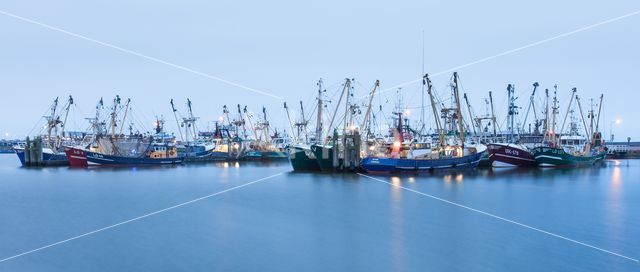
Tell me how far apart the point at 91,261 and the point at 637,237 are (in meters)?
19.4

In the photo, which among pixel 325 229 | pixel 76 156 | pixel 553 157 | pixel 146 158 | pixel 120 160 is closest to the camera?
pixel 325 229

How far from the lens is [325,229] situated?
69.2 feet

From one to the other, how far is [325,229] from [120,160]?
5525 cm

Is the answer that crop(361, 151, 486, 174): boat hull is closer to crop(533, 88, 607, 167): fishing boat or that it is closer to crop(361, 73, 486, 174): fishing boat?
crop(361, 73, 486, 174): fishing boat

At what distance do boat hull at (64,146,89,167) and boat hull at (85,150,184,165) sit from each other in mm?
607

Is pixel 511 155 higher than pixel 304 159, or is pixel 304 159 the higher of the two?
pixel 511 155

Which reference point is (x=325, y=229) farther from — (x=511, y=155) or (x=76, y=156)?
(x=76, y=156)

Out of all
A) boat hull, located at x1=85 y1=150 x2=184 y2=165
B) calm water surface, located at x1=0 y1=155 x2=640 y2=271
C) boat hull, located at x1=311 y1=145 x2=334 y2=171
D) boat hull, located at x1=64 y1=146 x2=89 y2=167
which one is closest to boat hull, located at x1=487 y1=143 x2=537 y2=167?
calm water surface, located at x1=0 y1=155 x2=640 y2=271

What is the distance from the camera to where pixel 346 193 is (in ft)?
109

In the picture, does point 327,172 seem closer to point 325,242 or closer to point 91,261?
point 325,242

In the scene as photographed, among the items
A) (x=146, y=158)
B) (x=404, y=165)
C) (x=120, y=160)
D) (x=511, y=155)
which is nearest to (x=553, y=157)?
(x=511, y=155)

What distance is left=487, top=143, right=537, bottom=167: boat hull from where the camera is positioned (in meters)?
60.1

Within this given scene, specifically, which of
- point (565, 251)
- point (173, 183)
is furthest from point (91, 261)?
point (173, 183)

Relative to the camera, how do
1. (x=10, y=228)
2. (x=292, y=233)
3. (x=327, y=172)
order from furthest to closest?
(x=327, y=172)
(x=10, y=228)
(x=292, y=233)
